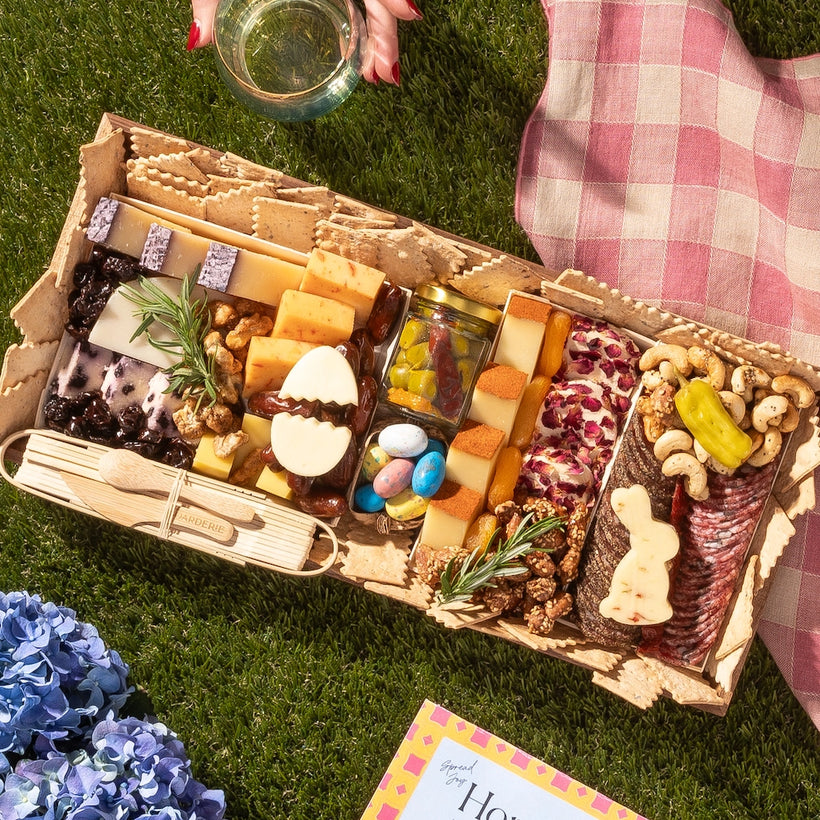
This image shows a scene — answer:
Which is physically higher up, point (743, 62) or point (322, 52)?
point (743, 62)

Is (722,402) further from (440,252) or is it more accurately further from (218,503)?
(218,503)

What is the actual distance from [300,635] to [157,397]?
0.67 m

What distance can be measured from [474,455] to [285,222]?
624 millimetres

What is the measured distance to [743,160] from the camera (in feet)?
6.29

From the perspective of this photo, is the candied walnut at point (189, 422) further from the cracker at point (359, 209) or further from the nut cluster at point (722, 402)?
the nut cluster at point (722, 402)

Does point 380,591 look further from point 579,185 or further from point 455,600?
point 579,185

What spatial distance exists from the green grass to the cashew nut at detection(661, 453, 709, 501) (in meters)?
0.56

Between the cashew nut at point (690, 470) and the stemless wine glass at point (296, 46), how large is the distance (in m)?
1.03

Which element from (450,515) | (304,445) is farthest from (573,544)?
(304,445)

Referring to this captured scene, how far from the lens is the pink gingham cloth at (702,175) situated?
6.25 feet

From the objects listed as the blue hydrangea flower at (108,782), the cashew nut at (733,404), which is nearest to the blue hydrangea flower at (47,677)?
the blue hydrangea flower at (108,782)

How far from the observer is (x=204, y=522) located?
182cm

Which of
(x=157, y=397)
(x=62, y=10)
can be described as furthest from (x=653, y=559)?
(x=62, y=10)

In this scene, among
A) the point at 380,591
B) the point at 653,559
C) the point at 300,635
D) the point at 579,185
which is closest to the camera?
the point at 653,559
